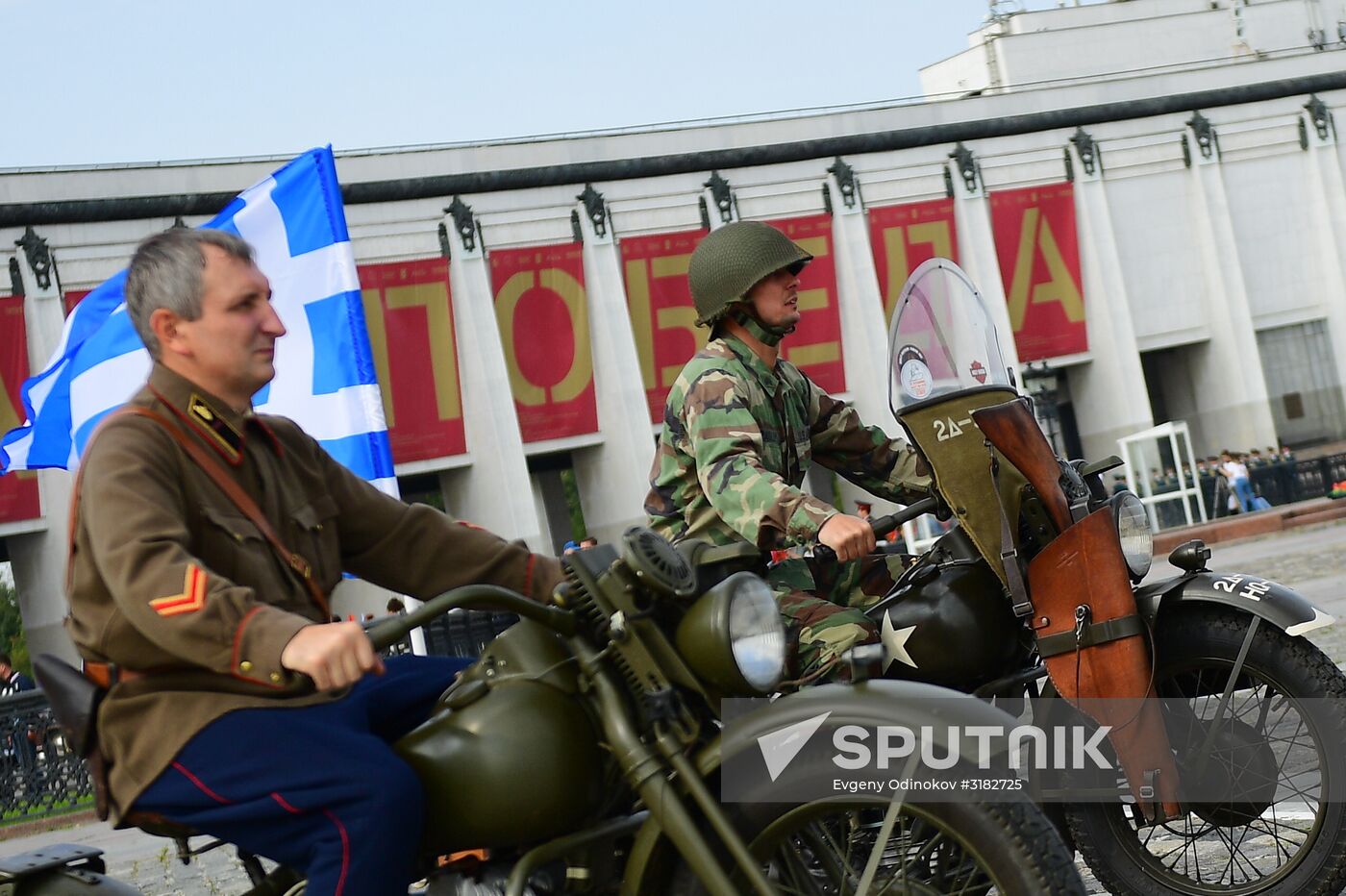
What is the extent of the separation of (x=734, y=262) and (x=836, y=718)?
205cm

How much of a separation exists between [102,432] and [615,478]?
3268 centimetres

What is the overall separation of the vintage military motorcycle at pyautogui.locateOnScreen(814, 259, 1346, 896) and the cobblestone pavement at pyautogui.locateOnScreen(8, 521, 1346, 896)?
24 centimetres

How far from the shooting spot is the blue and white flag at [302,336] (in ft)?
29.9

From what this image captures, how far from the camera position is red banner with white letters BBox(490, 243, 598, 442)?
112 ft

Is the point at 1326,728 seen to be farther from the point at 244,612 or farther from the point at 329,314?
the point at 329,314

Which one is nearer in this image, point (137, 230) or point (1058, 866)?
point (1058, 866)

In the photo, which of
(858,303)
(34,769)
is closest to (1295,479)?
(858,303)

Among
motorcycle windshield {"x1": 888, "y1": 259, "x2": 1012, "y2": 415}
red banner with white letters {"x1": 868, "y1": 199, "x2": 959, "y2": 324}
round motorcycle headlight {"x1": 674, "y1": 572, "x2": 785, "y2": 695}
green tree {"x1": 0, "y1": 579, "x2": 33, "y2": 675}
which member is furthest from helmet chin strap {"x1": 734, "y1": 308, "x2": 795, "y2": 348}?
green tree {"x1": 0, "y1": 579, "x2": 33, "y2": 675}

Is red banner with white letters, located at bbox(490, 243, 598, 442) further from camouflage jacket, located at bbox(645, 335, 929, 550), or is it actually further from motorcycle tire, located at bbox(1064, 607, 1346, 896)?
motorcycle tire, located at bbox(1064, 607, 1346, 896)

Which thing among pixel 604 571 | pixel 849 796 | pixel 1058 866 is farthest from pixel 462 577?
pixel 1058 866

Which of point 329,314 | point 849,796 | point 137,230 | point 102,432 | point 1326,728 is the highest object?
point 137,230

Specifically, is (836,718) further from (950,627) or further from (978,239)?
(978,239)

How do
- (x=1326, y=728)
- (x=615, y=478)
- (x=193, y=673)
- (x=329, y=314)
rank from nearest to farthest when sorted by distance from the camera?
1. (x=193, y=673)
2. (x=1326, y=728)
3. (x=329, y=314)
4. (x=615, y=478)

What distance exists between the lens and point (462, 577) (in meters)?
3.27
